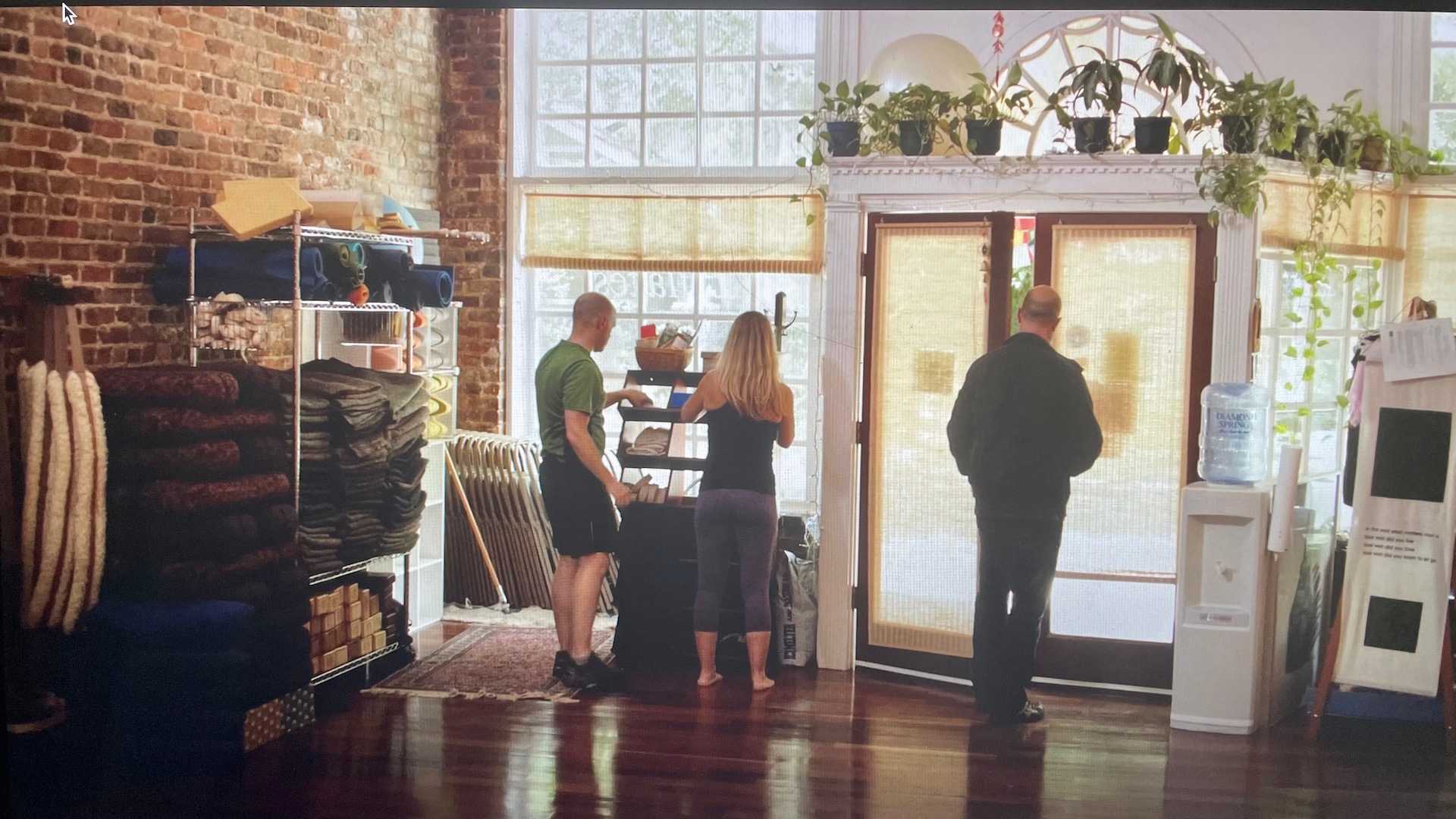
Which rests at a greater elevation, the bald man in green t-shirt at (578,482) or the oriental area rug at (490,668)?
the bald man in green t-shirt at (578,482)

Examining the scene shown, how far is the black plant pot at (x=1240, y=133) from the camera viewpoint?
212 inches

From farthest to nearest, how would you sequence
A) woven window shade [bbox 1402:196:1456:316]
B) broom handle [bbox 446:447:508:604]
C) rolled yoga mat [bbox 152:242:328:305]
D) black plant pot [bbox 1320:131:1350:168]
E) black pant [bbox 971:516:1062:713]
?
broom handle [bbox 446:447:508:604], woven window shade [bbox 1402:196:1456:316], black plant pot [bbox 1320:131:1350:168], black pant [bbox 971:516:1062:713], rolled yoga mat [bbox 152:242:328:305]

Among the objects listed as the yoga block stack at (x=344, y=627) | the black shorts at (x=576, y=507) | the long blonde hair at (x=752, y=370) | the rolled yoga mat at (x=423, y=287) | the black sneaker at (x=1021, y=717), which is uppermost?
the rolled yoga mat at (x=423, y=287)

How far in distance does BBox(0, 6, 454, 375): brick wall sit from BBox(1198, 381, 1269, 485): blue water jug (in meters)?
4.04

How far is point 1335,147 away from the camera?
572 cm

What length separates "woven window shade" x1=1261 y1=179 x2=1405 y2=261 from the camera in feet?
19.0

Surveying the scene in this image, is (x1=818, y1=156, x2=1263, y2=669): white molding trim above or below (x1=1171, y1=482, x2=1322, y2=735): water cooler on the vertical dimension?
above

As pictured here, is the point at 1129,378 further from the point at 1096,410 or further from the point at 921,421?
the point at 921,421

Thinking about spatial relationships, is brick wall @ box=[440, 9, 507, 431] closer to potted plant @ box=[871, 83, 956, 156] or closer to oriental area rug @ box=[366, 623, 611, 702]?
oriental area rug @ box=[366, 623, 611, 702]

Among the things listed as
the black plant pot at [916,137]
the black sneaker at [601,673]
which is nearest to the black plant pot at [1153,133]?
the black plant pot at [916,137]

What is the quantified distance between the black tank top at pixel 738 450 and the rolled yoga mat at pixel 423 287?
129 cm

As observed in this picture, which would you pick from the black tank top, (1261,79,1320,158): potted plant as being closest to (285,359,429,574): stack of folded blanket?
the black tank top

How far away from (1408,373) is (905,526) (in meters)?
2.05

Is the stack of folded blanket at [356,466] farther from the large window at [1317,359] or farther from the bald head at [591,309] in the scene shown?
the large window at [1317,359]
